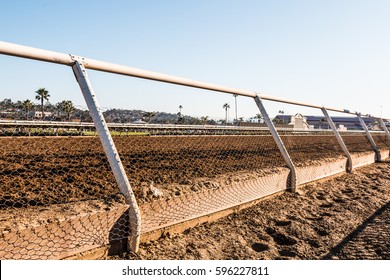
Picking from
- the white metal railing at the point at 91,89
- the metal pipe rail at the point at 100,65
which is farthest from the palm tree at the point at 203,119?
the white metal railing at the point at 91,89

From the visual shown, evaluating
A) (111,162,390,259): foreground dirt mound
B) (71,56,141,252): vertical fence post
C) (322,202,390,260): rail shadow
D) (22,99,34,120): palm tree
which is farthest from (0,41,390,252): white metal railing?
(22,99,34,120): palm tree

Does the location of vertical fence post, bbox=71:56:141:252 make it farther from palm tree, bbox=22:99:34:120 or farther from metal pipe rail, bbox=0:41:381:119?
palm tree, bbox=22:99:34:120

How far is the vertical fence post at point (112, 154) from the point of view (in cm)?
237

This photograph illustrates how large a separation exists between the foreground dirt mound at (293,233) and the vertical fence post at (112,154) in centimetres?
18

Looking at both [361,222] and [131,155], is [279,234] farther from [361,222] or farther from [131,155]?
[131,155]

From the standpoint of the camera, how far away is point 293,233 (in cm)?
304

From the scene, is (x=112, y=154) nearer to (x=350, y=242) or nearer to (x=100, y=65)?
(x=100, y=65)

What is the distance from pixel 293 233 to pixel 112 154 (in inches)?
74.4

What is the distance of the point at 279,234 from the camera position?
9.87 feet

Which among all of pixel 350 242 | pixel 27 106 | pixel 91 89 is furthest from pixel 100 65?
pixel 350 242

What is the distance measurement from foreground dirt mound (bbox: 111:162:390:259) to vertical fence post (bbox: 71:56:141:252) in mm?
180

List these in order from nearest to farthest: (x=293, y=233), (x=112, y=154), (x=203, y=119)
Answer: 1. (x=112, y=154)
2. (x=293, y=233)
3. (x=203, y=119)

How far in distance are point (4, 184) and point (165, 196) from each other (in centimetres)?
200
